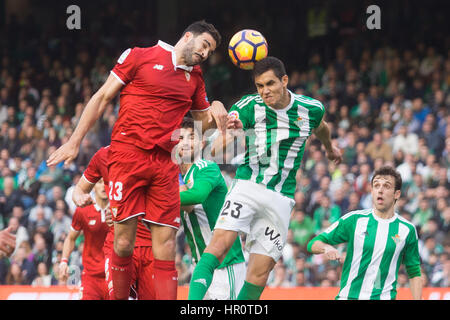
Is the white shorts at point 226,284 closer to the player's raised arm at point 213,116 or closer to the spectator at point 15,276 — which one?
the player's raised arm at point 213,116

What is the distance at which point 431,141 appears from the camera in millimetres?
13719

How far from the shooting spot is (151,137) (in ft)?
19.2

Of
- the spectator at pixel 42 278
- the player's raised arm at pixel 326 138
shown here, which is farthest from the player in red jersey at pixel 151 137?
the spectator at pixel 42 278

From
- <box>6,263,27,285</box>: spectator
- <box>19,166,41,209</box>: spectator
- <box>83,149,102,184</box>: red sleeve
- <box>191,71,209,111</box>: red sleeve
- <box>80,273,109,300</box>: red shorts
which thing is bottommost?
<box>6,263,27,285</box>: spectator

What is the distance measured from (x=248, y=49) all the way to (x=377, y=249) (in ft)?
6.84

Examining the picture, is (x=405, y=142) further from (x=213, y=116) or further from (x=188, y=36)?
(x=188, y=36)

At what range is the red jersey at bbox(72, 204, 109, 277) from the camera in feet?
27.4

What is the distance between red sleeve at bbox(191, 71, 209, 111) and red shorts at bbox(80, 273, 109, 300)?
9.35ft

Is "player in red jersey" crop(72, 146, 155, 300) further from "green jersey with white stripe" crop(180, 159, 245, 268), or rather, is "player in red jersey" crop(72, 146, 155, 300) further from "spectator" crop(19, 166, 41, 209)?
"spectator" crop(19, 166, 41, 209)

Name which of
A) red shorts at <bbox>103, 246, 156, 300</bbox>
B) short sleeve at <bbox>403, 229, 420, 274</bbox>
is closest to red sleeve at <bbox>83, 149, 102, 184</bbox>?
red shorts at <bbox>103, 246, 156, 300</bbox>

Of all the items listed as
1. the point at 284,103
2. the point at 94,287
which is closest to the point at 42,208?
the point at 94,287

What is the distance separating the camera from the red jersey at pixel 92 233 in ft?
27.4

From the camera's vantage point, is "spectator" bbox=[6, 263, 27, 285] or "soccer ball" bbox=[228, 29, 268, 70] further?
"spectator" bbox=[6, 263, 27, 285]

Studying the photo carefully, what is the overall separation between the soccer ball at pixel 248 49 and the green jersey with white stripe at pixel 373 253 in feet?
5.40
